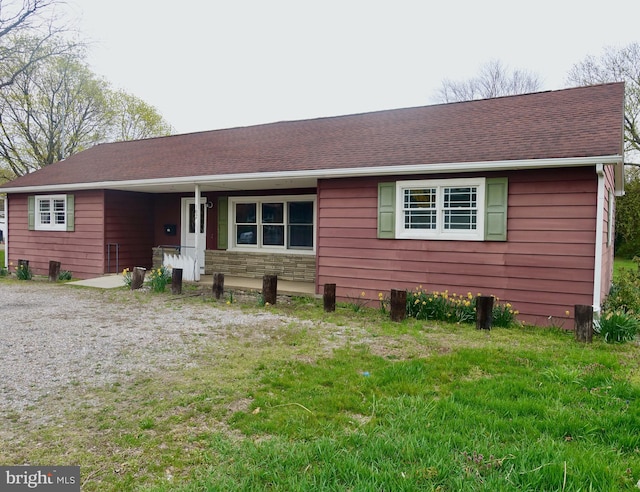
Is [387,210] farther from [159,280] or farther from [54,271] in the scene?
[54,271]

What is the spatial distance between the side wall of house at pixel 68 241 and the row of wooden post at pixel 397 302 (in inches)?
105

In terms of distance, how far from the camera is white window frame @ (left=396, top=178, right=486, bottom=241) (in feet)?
24.9

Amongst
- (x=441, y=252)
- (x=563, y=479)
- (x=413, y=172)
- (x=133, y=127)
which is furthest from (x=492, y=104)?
(x=133, y=127)

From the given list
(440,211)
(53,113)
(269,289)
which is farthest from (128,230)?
(53,113)

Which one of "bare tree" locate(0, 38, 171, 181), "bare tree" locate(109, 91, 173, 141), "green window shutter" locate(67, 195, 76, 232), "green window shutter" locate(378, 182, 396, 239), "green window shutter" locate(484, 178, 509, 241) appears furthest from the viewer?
"bare tree" locate(109, 91, 173, 141)

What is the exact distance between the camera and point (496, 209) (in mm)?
7430

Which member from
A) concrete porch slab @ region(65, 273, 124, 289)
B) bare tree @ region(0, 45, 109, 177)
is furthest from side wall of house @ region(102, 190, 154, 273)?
bare tree @ region(0, 45, 109, 177)

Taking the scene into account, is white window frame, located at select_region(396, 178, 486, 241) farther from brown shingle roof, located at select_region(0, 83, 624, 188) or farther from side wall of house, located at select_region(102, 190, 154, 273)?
side wall of house, located at select_region(102, 190, 154, 273)

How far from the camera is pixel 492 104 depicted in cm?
1001

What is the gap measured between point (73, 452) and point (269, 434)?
4.19 feet

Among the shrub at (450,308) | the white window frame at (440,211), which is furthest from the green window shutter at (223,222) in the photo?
the shrub at (450,308)

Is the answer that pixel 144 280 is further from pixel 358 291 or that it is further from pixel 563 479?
pixel 563 479

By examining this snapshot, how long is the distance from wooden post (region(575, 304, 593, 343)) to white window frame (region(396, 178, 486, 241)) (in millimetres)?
1992

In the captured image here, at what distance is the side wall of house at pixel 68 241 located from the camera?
12422 mm
